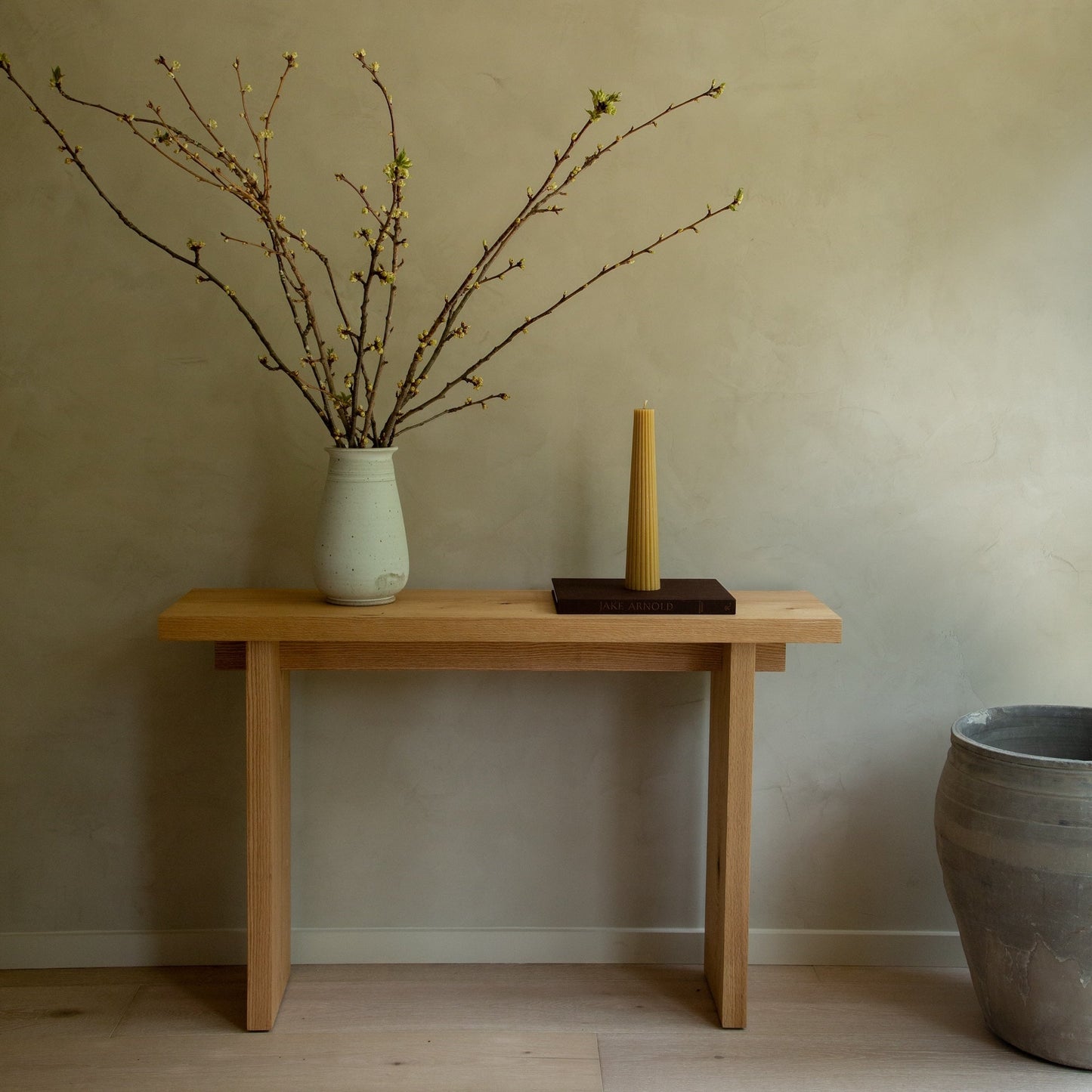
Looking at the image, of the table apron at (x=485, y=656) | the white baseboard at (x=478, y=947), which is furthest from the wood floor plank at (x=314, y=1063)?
the table apron at (x=485, y=656)

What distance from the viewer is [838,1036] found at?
1885 mm

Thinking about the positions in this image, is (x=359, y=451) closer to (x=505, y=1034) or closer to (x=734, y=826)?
(x=734, y=826)

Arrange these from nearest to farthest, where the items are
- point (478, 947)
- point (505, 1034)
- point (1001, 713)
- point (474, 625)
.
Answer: point (474, 625) < point (505, 1034) < point (1001, 713) < point (478, 947)

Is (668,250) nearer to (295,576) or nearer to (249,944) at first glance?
(295,576)

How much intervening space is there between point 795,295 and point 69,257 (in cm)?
141

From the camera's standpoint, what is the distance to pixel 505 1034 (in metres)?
1.87

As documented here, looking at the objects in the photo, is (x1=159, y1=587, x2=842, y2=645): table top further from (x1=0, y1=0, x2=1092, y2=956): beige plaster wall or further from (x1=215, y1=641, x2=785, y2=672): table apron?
(x1=0, y1=0, x2=1092, y2=956): beige plaster wall

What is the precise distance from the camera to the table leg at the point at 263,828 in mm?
1807

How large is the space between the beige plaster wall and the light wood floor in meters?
0.13

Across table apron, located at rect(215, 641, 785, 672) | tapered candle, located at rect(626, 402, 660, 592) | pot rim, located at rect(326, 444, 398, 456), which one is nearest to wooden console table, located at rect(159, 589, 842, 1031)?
table apron, located at rect(215, 641, 785, 672)

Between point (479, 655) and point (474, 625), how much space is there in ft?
0.54

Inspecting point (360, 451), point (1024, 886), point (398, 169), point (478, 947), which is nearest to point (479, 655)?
point (360, 451)

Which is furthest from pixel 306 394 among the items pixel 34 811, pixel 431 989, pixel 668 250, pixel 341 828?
pixel 431 989

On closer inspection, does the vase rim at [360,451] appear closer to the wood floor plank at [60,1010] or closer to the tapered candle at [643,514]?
the tapered candle at [643,514]
